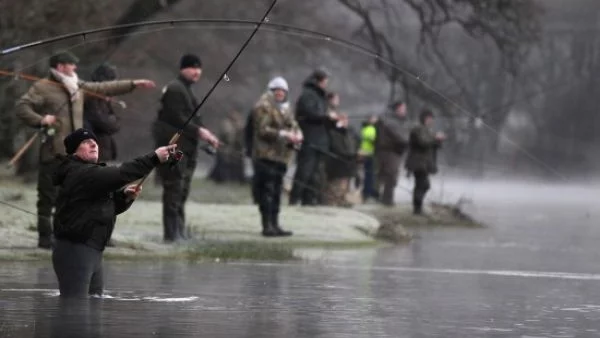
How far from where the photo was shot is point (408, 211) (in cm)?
3114

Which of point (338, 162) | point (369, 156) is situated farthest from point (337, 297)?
point (369, 156)

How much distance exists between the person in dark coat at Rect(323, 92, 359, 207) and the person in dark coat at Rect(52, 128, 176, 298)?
47.6 ft

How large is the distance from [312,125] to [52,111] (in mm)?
9025

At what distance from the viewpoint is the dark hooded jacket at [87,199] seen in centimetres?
1332

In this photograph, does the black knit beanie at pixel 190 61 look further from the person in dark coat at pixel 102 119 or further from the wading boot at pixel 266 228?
the wading boot at pixel 266 228

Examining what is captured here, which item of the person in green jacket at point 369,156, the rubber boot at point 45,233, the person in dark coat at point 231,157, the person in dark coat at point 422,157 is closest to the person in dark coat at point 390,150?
the person in green jacket at point 369,156

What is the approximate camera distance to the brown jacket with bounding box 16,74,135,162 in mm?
18141

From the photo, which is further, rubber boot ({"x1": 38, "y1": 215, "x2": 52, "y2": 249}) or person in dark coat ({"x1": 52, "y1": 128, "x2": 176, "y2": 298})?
rubber boot ({"x1": 38, "y1": 215, "x2": 52, "y2": 249})

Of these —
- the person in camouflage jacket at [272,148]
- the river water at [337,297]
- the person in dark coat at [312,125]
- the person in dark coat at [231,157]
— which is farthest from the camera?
the person in dark coat at [231,157]

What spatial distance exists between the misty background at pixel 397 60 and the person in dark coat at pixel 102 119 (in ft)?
13.0

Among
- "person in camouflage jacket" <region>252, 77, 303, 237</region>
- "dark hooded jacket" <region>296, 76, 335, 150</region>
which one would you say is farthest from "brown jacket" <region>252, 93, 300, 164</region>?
"dark hooded jacket" <region>296, 76, 335, 150</region>

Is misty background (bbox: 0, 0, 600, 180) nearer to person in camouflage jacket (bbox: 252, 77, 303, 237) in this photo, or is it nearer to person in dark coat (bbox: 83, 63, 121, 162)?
person in camouflage jacket (bbox: 252, 77, 303, 237)

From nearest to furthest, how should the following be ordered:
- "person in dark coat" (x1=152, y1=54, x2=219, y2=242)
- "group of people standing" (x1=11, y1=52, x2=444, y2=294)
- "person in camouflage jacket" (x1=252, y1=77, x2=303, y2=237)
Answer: "group of people standing" (x1=11, y1=52, x2=444, y2=294) < "person in dark coat" (x1=152, y1=54, x2=219, y2=242) < "person in camouflage jacket" (x1=252, y1=77, x2=303, y2=237)

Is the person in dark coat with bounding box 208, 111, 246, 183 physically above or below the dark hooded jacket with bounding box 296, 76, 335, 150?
above
